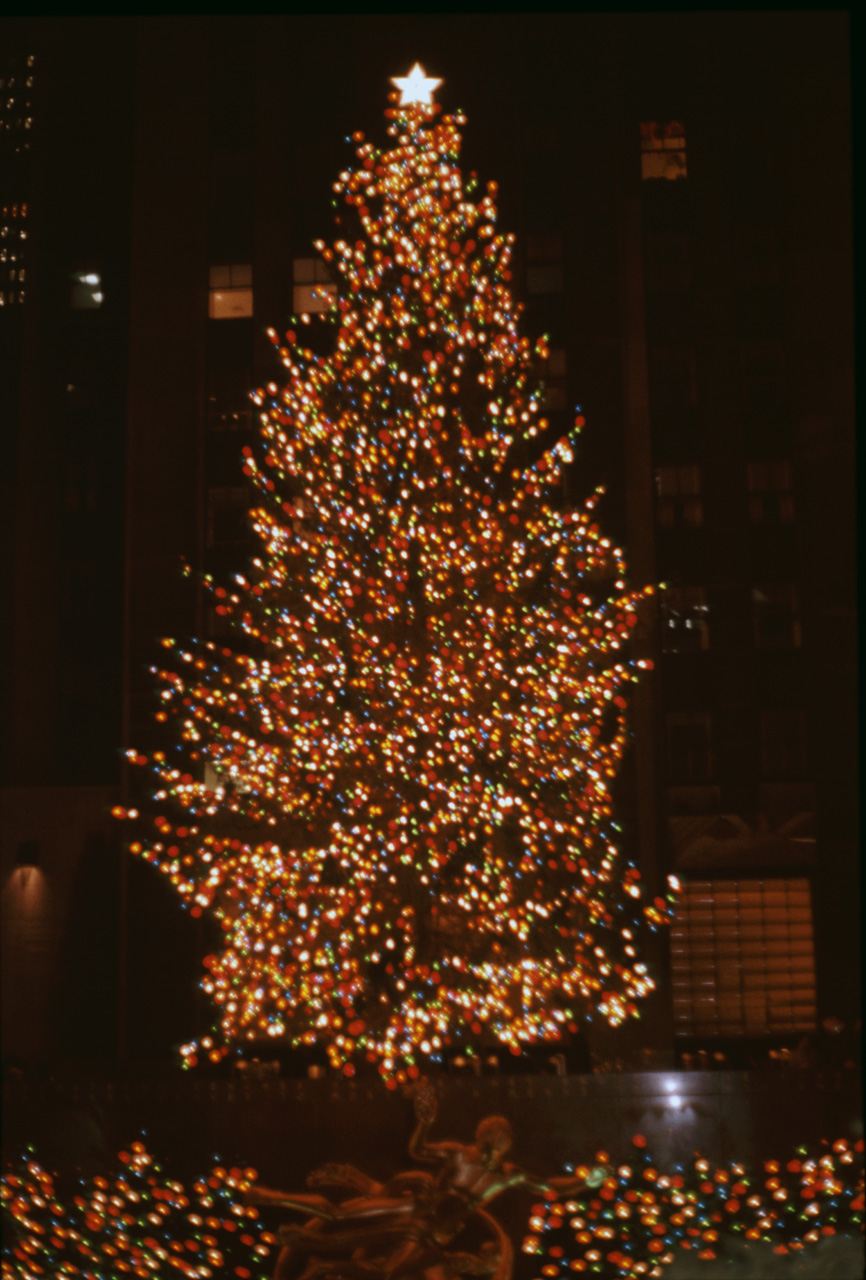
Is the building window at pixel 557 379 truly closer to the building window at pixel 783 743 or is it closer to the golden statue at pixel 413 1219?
the building window at pixel 783 743

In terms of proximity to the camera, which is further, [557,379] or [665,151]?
[665,151]

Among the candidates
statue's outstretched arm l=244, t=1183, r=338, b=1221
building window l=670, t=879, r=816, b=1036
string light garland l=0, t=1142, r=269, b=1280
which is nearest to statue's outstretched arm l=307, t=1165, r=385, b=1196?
statue's outstretched arm l=244, t=1183, r=338, b=1221

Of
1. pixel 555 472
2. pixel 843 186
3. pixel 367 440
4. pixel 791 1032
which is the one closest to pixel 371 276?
pixel 367 440

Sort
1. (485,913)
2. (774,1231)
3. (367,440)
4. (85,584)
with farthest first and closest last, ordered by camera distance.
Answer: (85,584) < (367,440) < (485,913) < (774,1231)

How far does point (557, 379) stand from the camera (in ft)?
63.2

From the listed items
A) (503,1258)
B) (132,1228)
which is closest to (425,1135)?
(503,1258)

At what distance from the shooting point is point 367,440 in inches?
451

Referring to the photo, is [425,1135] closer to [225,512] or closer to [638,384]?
[225,512]

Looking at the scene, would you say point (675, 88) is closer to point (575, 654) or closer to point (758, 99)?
point (758, 99)

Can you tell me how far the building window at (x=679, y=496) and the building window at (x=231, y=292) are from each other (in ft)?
26.6

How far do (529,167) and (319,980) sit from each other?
15051 mm

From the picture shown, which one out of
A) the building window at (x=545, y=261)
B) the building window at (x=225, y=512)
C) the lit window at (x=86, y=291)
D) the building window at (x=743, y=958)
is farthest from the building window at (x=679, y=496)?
the lit window at (x=86, y=291)

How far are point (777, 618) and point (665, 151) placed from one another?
8.84 meters

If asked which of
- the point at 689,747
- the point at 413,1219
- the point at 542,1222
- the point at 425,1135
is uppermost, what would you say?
the point at 689,747
